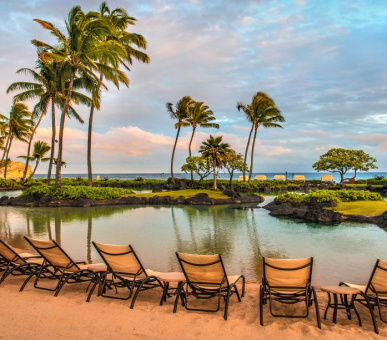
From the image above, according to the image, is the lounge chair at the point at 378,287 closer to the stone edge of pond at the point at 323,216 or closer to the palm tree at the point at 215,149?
the stone edge of pond at the point at 323,216

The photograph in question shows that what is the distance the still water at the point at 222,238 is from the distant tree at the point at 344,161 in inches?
1211

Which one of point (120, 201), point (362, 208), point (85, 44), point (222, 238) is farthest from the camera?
point (120, 201)

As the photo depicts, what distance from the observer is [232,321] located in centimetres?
398

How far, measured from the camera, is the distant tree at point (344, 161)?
42.5 metres

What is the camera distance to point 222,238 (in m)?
10.9

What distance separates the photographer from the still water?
7603 millimetres

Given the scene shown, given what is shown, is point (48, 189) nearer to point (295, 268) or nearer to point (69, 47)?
point (69, 47)

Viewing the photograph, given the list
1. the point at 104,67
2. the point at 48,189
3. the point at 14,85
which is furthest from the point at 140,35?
the point at 48,189

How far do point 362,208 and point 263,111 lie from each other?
20737 millimetres

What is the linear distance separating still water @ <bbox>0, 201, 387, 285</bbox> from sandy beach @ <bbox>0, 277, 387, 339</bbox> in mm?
2441

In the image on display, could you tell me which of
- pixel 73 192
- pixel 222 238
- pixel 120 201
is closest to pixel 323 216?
pixel 222 238

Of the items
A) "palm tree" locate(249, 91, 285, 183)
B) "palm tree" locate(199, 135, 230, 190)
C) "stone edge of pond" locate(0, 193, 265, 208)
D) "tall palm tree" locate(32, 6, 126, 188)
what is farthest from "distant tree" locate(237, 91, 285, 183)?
"tall palm tree" locate(32, 6, 126, 188)

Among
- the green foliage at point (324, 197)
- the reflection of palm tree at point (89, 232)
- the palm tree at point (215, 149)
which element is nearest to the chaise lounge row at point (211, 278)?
the reflection of palm tree at point (89, 232)

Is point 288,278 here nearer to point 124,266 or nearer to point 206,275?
point 206,275
